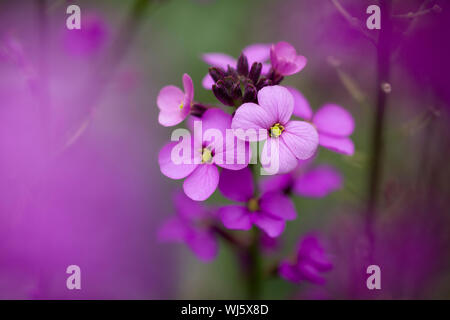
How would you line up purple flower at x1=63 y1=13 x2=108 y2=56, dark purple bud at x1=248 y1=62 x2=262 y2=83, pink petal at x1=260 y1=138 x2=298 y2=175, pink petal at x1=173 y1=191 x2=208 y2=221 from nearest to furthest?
pink petal at x1=260 y1=138 x2=298 y2=175, dark purple bud at x1=248 y1=62 x2=262 y2=83, pink petal at x1=173 y1=191 x2=208 y2=221, purple flower at x1=63 y1=13 x2=108 y2=56

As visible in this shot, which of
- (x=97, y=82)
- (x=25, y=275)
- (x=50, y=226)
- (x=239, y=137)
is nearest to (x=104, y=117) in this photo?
(x=97, y=82)

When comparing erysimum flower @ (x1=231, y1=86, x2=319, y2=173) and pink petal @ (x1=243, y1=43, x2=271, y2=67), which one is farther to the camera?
pink petal @ (x1=243, y1=43, x2=271, y2=67)

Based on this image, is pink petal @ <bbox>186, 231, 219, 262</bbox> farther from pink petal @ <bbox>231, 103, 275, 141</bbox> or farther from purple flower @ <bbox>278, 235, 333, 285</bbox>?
pink petal @ <bbox>231, 103, 275, 141</bbox>

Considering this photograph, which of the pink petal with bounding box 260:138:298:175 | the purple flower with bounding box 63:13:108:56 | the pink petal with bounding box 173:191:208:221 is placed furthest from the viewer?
the purple flower with bounding box 63:13:108:56

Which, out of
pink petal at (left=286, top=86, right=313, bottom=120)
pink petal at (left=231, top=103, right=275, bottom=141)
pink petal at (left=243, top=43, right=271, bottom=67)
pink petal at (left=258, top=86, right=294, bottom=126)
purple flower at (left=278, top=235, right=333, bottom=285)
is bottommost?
purple flower at (left=278, top=235, right=333, bottom=285)

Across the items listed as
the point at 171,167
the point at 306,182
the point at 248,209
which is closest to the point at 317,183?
the point at 306,182

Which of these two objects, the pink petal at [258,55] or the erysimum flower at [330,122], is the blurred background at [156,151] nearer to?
the erysimum flower at [330,122]

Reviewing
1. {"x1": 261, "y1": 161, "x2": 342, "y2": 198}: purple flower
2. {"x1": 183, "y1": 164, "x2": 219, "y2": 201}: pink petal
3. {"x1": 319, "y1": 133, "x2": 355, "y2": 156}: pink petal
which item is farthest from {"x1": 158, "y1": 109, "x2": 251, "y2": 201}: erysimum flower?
{"x1": 261, "y1": 161, "x2": 342, "y2": 198}: purple flower
